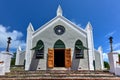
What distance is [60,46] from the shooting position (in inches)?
640

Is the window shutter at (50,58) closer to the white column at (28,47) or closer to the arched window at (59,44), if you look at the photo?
the arched window at (59,44)

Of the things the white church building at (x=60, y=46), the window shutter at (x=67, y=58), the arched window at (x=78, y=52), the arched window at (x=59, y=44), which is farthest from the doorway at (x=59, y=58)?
the arched window at (x=78, y=52)

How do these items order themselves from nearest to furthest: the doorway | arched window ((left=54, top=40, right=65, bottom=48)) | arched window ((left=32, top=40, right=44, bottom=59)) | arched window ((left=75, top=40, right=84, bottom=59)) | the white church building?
1. the white church building
2. arched window ((left=32, top=40, right=44, bottom=59))
3. arched window ((left=75, top=40, right=84, bottom=59))
4. arched window ((left=54, top=40, right=65, bottom=48))
5. the doorway

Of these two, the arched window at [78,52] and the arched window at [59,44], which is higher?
the arched window at [59,44]

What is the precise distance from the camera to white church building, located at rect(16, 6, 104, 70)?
1584 cm

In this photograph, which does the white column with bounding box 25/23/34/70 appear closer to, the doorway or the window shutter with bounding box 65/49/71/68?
the doorway

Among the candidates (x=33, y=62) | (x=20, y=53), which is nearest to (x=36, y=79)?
(x=33, y=62)

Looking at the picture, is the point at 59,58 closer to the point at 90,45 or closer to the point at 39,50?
the point at 39,50

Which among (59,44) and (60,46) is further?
(59,44)

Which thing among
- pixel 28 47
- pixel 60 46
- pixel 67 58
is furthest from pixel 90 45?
pixel 28 47

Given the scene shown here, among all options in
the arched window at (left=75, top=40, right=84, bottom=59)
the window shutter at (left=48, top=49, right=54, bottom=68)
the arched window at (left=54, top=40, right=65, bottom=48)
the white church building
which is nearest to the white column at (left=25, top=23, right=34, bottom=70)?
the white church building

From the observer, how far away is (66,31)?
1695cm

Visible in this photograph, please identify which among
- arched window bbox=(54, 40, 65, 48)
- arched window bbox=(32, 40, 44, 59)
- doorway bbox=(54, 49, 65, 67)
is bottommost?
doorway bbox=(54, 49, 65, 67)

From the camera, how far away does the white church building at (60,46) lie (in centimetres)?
1584
